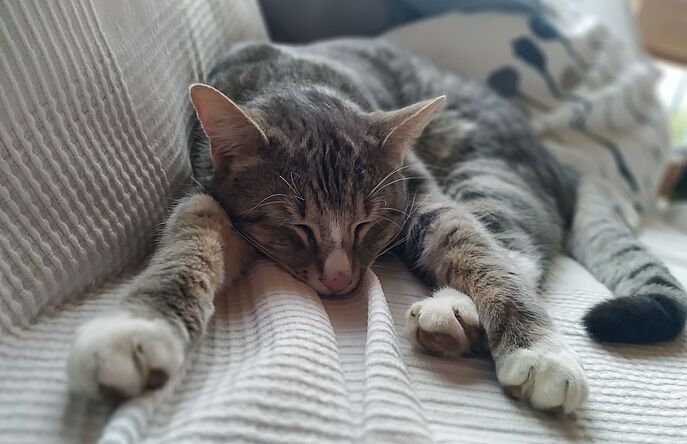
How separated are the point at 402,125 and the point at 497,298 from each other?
0.35 meters

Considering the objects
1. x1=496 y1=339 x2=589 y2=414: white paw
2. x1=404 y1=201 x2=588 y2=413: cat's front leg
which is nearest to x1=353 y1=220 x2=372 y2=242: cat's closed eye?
x1=404 y1=201 x2=588 y2=413: cat's front leg

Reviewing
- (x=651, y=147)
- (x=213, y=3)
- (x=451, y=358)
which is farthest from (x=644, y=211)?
(x=213, y=3)

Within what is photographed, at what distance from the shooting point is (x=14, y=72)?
831mm

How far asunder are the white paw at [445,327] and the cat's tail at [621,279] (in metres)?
0.22

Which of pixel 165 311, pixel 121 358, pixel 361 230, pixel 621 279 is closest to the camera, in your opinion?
pixel 121 358

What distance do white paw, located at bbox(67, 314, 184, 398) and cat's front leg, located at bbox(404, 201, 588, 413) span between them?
38 centimetres

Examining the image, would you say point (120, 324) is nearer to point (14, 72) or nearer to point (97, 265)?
point (97, 265)

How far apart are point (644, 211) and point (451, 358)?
127cm

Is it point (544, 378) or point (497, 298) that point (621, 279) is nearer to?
point (497, 298)

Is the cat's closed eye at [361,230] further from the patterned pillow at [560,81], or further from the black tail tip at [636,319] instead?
the patterned pillow at [560,81]

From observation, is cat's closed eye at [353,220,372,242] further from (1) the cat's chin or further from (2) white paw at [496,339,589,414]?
(2) white paw at [496,339,589,414]

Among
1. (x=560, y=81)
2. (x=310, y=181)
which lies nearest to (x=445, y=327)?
(x=310, y=181)

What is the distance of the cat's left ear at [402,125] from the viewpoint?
1110mm

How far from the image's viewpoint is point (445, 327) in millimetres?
895
